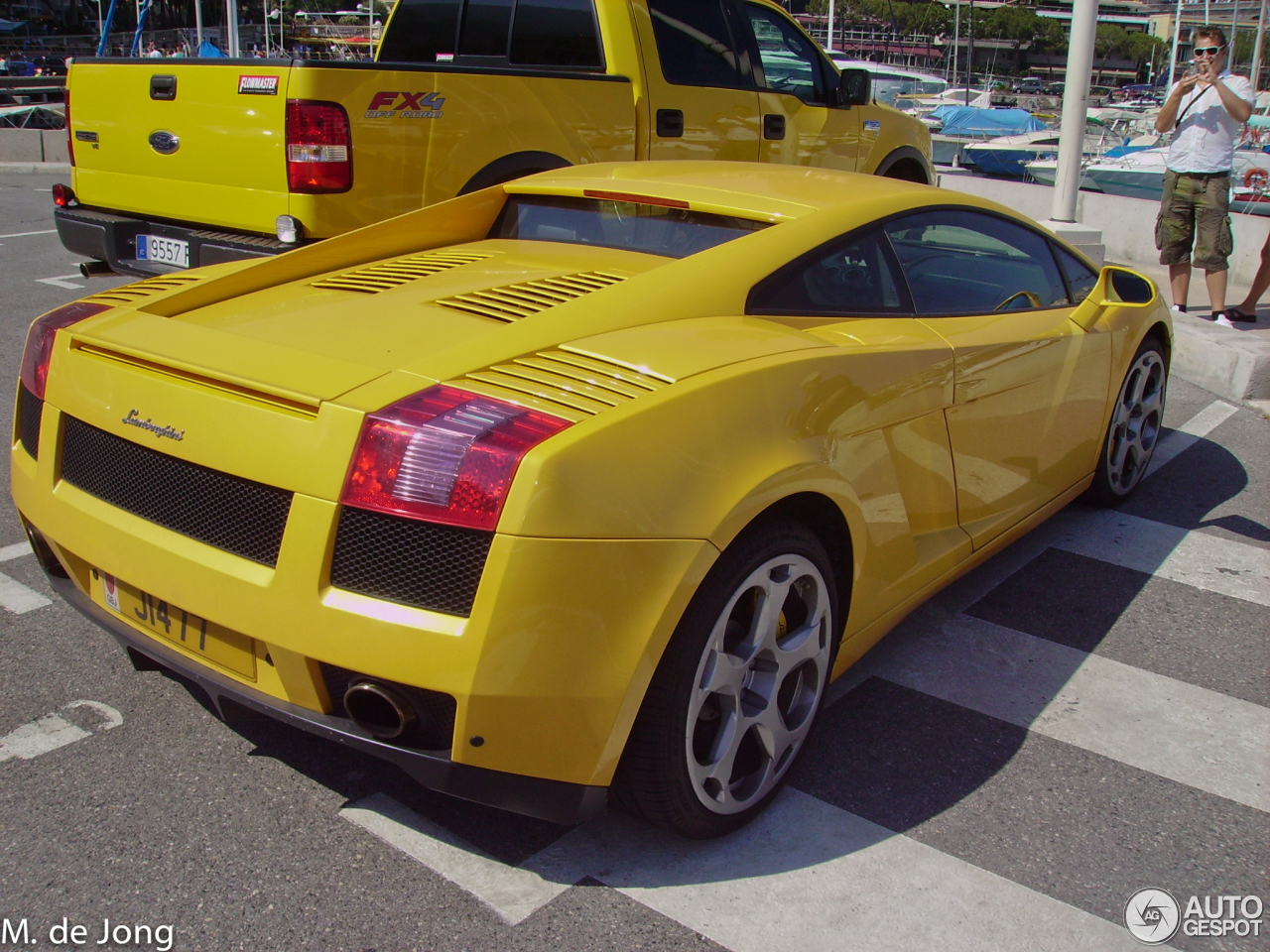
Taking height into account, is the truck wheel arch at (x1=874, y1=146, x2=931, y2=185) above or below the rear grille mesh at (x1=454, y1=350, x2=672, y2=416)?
above

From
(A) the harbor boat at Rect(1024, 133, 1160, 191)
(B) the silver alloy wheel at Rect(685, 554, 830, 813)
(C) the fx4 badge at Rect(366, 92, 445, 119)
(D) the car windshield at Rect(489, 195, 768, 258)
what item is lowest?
(B) the silver alloy wheel at Rect(685, 554, 830, 813)

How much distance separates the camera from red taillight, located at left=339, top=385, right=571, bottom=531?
2045mm

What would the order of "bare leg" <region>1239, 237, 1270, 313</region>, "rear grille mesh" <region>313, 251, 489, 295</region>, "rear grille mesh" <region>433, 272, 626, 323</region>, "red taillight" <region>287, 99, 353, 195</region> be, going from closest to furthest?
"rear grille mesh" <region>433, 272, 626, 323</region> < "rear grille mesh" <region>313, 251, 489, 295</region> < "red taillight" <region>287, 99, 353, 195</region> < "bare leg" <region>1239, 237, 1270, 313</region>

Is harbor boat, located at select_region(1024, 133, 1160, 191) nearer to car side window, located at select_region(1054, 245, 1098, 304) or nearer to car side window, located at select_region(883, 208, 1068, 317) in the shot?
car side window, located at select_region(1054, 245, 1098, 304)

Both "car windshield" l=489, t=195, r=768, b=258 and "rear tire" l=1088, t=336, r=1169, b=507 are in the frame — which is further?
"rear tire" l=1088, t=336, r=1169, b=507

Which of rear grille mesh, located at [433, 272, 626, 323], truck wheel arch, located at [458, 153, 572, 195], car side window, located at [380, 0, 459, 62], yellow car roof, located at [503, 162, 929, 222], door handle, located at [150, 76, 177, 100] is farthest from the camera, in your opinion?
car side window, located at [380, 0, 459, 62]

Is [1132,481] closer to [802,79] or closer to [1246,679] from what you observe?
[1246,679]

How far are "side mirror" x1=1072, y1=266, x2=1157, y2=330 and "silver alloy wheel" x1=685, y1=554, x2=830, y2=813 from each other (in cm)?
204

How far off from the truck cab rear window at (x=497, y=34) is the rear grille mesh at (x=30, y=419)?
14.7ft

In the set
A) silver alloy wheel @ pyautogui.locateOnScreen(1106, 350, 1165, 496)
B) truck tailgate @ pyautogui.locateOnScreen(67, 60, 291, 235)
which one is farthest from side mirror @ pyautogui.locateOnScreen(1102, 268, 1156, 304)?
truck tailgate @ pyautogui.locateOnScreen(67, 60, 291, 235)

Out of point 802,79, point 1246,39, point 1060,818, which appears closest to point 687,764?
point 1060,818

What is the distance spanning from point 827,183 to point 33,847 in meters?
2.78

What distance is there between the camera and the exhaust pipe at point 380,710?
2.14 m

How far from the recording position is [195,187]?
577 cm
